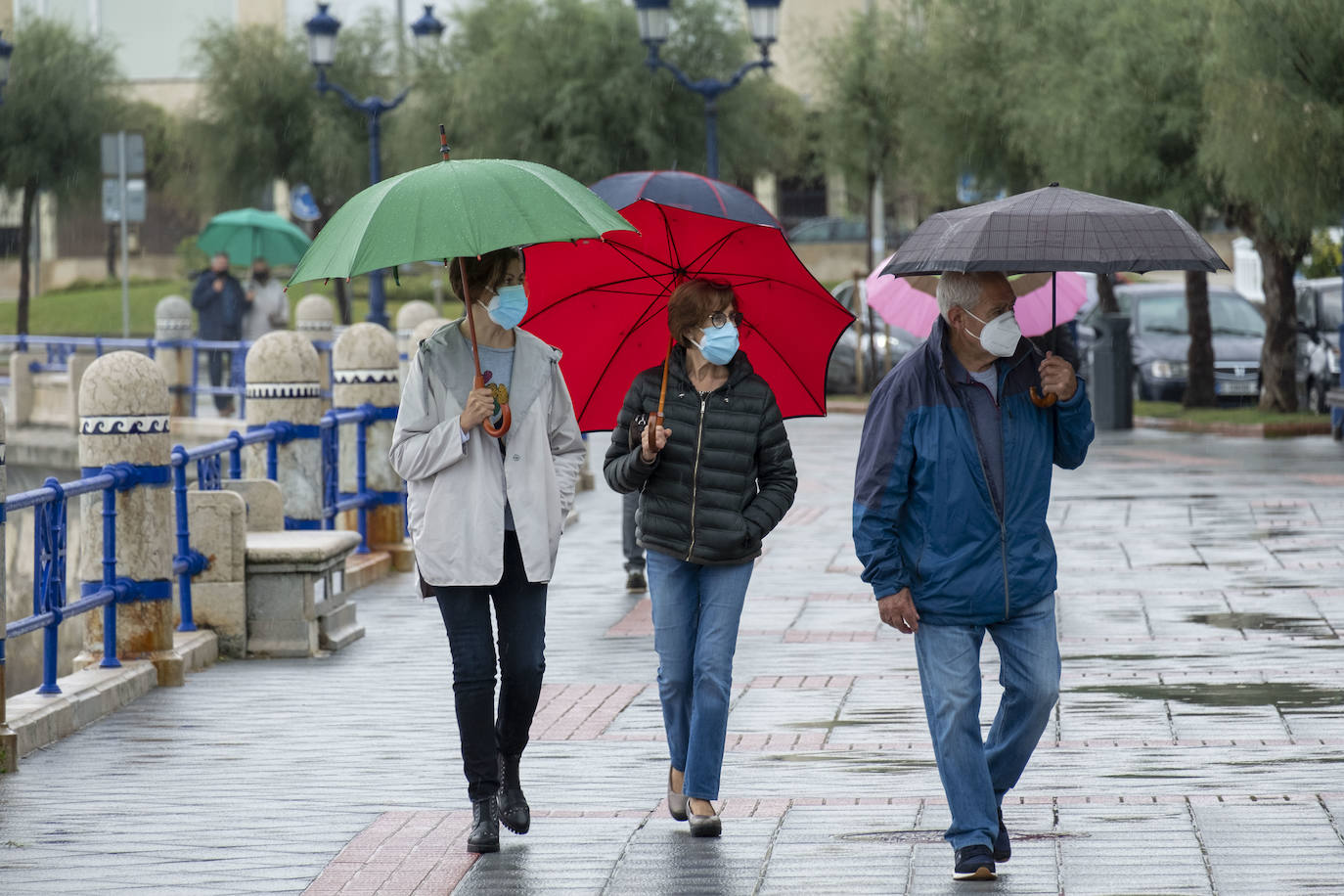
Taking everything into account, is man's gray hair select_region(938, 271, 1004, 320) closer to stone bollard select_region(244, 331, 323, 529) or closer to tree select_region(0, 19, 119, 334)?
stone bollard select_region(244, 331, 323, 529)

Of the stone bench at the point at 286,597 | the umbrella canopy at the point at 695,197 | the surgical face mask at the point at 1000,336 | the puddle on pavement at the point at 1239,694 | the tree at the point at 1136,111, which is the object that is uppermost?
the tree at the point at 1136,111

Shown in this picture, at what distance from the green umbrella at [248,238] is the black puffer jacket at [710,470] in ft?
70.8

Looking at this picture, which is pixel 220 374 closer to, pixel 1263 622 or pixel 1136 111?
pixel 1136 111

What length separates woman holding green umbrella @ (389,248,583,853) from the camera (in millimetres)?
6312

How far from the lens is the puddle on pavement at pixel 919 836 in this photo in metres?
6.37

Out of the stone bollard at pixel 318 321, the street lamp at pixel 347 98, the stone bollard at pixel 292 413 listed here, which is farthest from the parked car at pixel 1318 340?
the stone bollard at pixel 292 413

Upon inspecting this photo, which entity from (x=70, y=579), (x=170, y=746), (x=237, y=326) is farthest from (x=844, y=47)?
(x=170, y=746)

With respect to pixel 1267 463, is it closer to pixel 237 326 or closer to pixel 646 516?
pixel 237 326

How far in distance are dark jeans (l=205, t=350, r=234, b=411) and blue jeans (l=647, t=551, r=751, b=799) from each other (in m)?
19.4

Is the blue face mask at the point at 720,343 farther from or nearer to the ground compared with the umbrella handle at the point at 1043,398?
farther from the ground

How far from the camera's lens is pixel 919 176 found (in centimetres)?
3559

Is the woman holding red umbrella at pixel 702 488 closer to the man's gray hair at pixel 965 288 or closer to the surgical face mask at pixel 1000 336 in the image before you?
the man's gray hair at pixel 965 288

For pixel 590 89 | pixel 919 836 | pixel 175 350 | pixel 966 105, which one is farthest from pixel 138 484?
pixel 590 89

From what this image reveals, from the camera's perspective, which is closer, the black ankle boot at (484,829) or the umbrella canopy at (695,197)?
the black ankle boot at (484,829)
